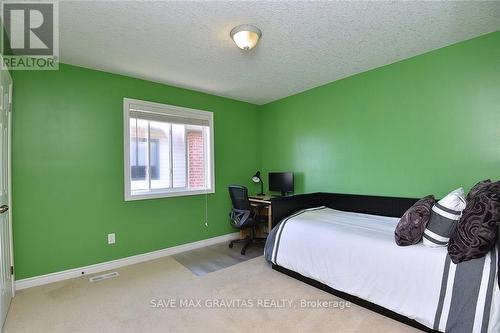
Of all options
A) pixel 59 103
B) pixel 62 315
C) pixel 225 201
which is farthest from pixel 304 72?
pixel 62 315

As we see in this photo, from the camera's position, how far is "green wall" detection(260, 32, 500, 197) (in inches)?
92.4

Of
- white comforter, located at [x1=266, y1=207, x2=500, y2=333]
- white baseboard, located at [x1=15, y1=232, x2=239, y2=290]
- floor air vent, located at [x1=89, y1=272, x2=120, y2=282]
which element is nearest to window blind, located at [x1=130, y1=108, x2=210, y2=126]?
white baseboard, located at [x1=15, y1=232, x2=239, y2=290]

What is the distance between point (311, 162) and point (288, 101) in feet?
3.73

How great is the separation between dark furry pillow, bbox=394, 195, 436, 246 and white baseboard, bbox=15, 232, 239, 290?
276cm

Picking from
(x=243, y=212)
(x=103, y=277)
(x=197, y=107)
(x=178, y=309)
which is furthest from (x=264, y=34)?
(x=103, y=277)

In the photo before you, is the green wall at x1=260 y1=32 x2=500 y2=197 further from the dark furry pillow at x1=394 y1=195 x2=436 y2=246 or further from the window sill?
the window sill

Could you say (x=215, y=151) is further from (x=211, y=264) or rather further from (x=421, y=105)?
(x=421, y=105)

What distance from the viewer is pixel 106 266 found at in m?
3.00

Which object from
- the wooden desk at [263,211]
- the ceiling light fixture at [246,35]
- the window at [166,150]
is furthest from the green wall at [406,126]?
the ceiling light fixture at [246,35]

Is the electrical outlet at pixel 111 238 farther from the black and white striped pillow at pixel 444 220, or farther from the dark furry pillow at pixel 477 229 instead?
the dark furry pillow at pixel 477 229

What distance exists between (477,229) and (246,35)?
218 cm

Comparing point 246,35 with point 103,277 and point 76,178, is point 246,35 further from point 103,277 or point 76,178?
point 103,277

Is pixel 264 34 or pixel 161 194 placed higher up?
pixel 264 34

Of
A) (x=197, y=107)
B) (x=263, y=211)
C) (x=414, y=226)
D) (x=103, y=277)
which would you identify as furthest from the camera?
(x=263, y=211)
